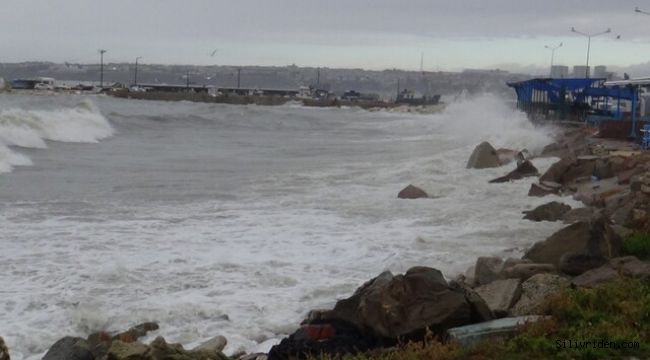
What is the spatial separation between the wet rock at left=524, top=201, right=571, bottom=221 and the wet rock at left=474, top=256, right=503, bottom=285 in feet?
15.0

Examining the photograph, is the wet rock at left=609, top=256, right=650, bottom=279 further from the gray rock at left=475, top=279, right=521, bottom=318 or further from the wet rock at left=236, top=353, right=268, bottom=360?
the wet rock at left=236, top=353, right=268, bottom=360

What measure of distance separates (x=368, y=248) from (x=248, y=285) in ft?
9.21

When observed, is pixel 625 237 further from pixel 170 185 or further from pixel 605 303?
pixel 170 185

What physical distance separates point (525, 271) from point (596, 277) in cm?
104

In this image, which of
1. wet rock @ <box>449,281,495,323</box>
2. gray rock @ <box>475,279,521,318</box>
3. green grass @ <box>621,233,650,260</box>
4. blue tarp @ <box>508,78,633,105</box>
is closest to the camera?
wet rock @ <box>449,281,495,323</box>

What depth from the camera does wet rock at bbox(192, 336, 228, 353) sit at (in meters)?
7.87

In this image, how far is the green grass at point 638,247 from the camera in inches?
399

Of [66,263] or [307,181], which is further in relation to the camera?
[307,181]

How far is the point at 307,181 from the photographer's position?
2283cm

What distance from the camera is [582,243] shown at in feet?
33.1

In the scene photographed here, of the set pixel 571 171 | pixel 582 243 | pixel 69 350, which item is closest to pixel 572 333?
pixel 582 243

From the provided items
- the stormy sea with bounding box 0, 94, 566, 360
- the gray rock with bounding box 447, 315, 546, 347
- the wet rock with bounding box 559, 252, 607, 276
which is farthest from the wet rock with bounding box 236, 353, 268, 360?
the wet rock with bounding box 559, 252, 607, 276

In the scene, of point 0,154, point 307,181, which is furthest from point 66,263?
point 0,154

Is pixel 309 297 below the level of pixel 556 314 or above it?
below
